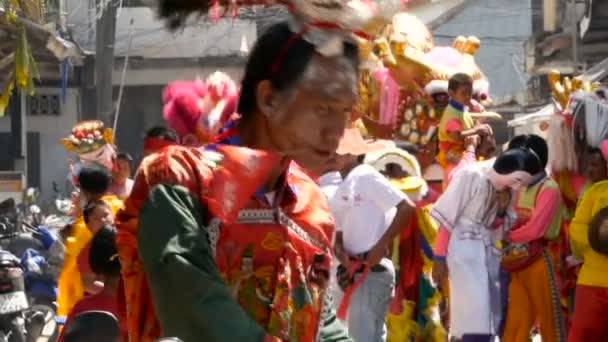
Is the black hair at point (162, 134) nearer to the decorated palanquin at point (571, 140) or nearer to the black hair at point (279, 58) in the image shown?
the black hair at point (279, 58)

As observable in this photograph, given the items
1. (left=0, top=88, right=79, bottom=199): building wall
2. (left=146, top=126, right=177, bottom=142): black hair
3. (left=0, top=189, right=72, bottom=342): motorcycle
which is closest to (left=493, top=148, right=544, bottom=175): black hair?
(left=146, top=126, right=177, bottom=142): black hair

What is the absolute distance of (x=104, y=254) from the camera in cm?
688

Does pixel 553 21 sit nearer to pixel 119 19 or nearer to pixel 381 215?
pixel 119 19

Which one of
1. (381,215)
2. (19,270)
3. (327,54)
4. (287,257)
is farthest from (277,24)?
(19,270)

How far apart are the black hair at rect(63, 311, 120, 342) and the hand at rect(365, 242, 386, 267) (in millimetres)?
5156

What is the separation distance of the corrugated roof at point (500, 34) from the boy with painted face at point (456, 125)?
25424 mm

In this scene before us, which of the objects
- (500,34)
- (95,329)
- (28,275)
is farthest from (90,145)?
(500,34)

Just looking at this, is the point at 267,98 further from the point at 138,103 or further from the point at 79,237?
the point at 138,103

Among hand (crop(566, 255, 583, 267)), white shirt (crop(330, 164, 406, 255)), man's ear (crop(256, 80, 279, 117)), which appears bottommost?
hand (crop(566, 255, 583, 267))

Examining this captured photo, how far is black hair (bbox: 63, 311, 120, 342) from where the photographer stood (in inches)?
164

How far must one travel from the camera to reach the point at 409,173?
36.7 feet

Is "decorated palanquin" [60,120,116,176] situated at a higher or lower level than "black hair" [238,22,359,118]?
Result: lower

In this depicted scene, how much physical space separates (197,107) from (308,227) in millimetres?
1499

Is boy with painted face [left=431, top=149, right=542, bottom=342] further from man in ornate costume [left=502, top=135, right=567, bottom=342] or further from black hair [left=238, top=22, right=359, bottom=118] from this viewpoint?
black hair [left=238, top=22, right=359, bottom=118]
